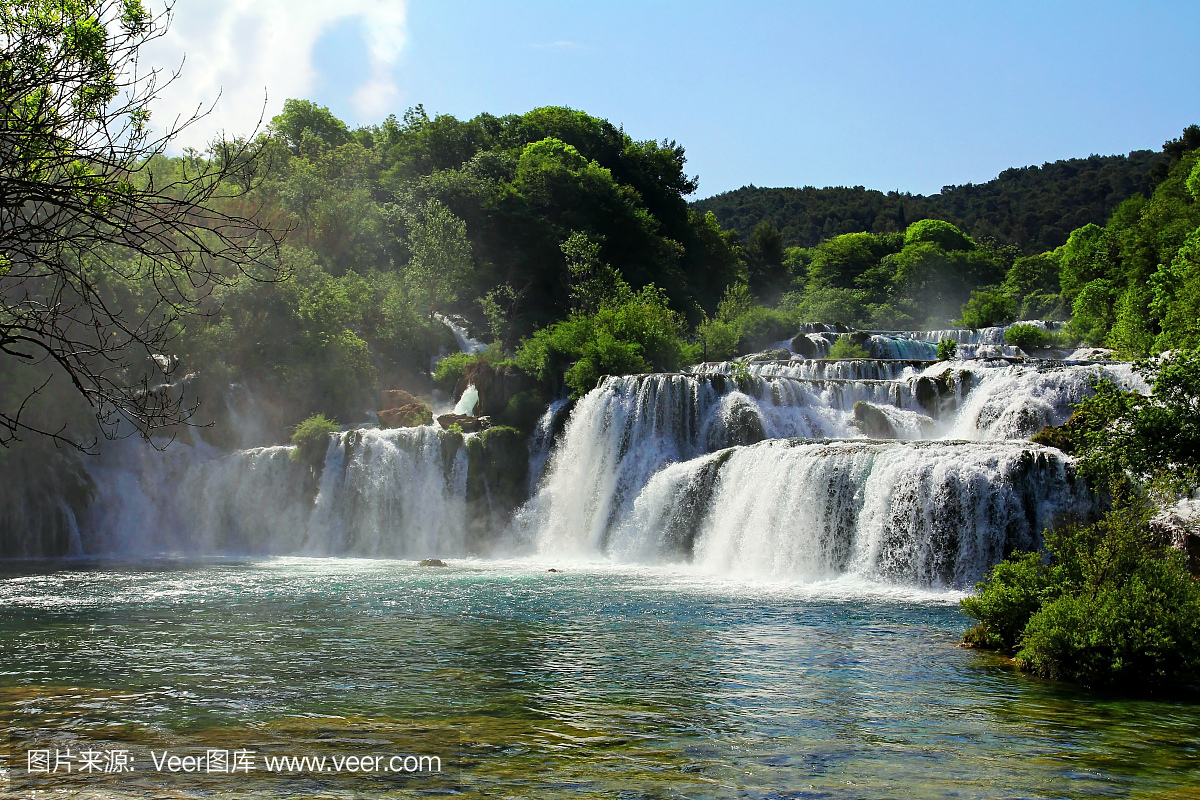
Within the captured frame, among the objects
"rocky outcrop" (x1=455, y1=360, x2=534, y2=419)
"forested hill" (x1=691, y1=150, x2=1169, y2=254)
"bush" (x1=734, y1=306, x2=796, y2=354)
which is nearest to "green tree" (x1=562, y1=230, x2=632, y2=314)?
"bush" (x1=734, y1=306, x2=796, y2=354)

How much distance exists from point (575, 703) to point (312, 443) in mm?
25866

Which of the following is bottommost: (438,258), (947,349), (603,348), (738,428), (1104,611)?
(1104,611)

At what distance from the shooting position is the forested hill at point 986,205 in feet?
359

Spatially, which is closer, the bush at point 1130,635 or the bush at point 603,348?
the bush at point 1130,635

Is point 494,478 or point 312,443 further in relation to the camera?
point 312,443

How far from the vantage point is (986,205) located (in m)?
130

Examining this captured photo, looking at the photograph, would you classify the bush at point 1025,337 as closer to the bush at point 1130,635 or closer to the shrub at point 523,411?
the shrub at point 523,411

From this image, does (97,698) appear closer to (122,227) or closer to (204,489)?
(122,227)

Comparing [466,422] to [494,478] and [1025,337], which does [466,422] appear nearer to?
[494,478]

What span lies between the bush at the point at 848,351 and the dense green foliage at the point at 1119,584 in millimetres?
26534

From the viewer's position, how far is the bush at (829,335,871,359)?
140 feet

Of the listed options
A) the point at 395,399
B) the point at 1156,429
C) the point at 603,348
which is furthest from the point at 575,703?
the point at 395,399

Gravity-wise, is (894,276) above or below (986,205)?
below

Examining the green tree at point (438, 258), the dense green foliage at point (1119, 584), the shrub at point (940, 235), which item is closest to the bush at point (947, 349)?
the dense green foliage at point (1119, 584)
